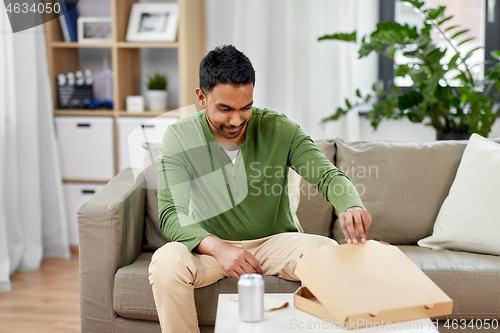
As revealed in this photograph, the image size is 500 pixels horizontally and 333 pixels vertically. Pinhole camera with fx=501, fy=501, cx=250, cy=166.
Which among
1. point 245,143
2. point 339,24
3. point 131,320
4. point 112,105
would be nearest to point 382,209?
point 245,143

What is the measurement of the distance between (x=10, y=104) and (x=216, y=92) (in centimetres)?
153

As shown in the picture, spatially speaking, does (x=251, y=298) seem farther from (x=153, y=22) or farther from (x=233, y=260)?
(x=153, y=22)

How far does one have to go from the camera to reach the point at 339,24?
299 centimetres

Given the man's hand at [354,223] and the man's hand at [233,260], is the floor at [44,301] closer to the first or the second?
the man's hand at [233,260]

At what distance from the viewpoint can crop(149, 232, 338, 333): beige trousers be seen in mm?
1323

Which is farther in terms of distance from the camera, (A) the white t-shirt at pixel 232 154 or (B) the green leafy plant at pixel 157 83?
(B) the green leafy plant at pixel 157 83

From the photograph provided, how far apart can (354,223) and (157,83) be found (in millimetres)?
1943

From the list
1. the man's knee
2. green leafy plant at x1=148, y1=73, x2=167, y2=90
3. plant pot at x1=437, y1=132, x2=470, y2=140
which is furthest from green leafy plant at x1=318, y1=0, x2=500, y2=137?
the man's knee

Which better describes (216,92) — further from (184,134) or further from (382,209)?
(382,209)

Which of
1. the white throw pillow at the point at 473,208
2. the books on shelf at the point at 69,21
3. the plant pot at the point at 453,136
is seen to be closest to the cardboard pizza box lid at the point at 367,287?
the white throw pillow at the point at 473,208

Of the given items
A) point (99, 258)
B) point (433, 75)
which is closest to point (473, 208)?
point (433, 75)

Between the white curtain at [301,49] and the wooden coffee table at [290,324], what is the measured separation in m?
2.00

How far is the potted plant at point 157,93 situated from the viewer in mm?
2915

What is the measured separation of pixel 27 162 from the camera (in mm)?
2631
